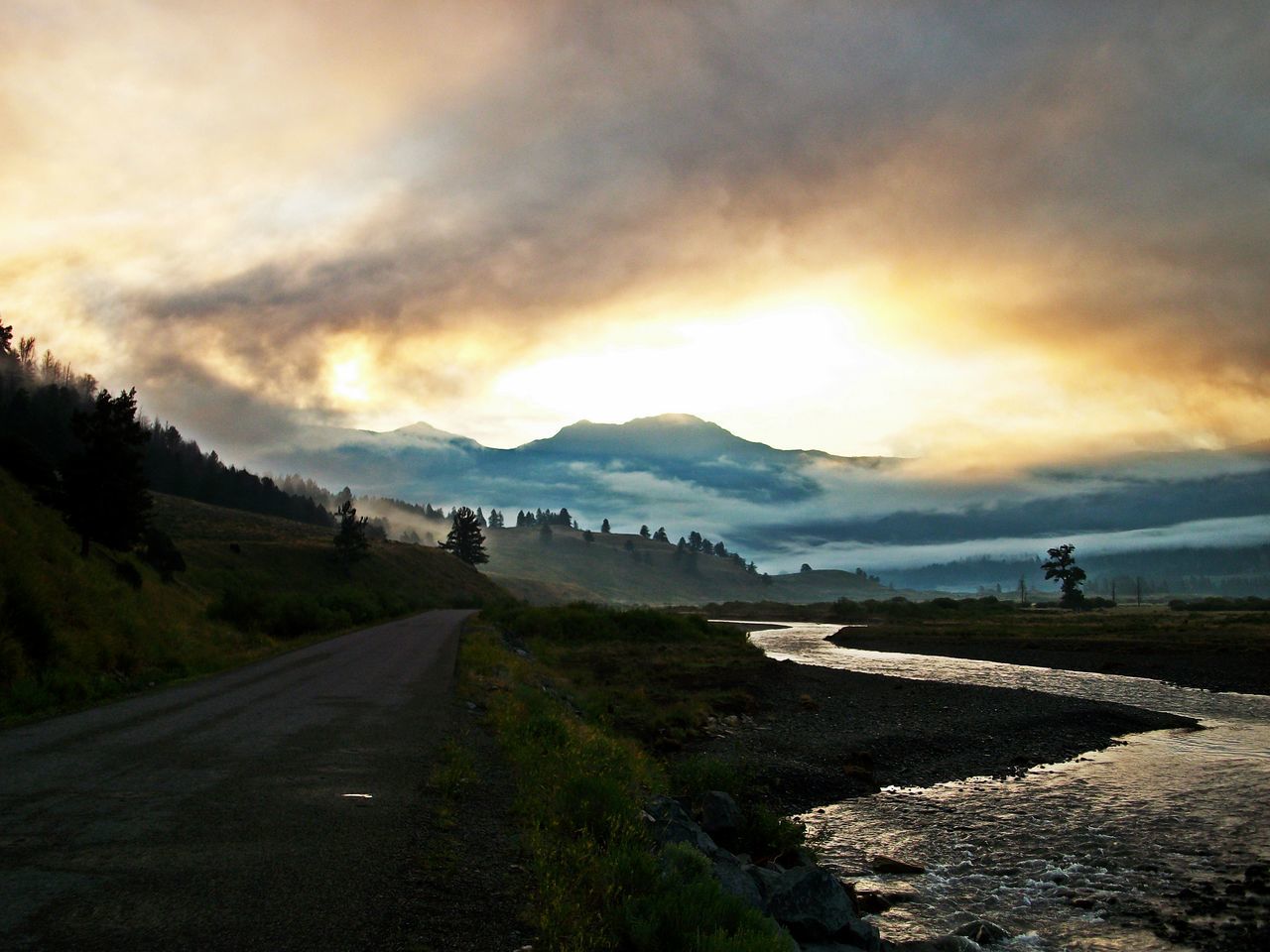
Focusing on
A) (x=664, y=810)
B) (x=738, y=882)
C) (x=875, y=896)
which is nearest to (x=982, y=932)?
(x=875, y=896)

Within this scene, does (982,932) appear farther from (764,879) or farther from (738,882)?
(738,882)

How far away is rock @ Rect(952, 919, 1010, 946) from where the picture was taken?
39.5 feet

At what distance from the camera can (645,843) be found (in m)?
10.1

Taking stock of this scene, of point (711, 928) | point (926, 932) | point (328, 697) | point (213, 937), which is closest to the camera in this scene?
point (213, 937)

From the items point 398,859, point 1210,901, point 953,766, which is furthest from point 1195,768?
point 398,859

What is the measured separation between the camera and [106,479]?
44906mm

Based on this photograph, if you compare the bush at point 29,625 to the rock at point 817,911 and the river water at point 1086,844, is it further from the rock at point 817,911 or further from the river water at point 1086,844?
the river water at point 1086,844

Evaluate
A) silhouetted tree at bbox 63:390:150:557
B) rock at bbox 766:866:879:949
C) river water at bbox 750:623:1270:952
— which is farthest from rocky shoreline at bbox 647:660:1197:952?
silhouetted tree at bbox 63:390:150:557

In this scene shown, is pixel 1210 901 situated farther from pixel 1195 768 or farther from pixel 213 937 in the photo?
pixel 213 937

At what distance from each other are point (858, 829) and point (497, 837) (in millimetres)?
11143

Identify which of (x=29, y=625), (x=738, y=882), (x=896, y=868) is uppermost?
(x=29, y=625)

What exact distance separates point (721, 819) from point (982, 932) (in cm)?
466

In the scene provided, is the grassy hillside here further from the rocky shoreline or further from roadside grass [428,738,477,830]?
the rocky shoreline

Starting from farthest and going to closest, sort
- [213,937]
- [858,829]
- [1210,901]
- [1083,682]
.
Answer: [1083,682]
[858,829]
[1210,901]
[213,937]
